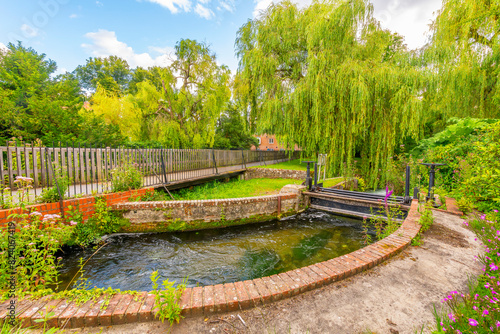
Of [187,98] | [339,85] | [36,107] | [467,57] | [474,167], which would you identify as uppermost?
[467,57]

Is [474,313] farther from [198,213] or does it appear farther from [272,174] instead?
[272,174]

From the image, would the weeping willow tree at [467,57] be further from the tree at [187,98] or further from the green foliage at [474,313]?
the tree at [187,98]

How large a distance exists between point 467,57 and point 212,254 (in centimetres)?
1345

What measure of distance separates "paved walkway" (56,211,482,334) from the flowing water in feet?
6.32

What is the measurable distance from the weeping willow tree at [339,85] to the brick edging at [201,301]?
27.7ft

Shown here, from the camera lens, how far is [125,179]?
5773 millimetres

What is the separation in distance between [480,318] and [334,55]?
10944 mm

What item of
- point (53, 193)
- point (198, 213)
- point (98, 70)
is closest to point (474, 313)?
point (198, 213)

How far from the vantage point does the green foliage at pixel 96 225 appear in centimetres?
441

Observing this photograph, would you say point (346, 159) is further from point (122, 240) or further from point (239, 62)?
point (122, 240)

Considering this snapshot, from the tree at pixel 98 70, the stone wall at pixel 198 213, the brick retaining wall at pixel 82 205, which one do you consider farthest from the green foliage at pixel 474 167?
the tree at pixel 98 70

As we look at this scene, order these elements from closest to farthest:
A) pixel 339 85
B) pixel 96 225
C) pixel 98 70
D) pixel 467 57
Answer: pixel 96 225, pixel 467 57, pixel 339 85, pixel 98 70

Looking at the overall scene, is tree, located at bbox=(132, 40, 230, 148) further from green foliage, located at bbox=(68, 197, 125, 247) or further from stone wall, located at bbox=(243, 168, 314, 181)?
green foliage, located at bbox=(68, 197, 125, 247)

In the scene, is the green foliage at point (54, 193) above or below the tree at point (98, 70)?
below
